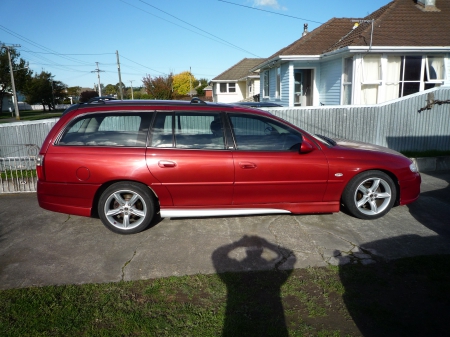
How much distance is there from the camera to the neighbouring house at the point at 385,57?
1327cm

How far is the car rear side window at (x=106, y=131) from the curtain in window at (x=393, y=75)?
11853 millimetres

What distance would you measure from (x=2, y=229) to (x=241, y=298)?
3677 millimetres

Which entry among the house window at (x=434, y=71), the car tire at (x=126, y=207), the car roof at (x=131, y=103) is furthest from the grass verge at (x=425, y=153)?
the car tire at (x=126, y=207)

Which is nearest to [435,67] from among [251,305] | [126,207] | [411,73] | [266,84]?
[411,73]

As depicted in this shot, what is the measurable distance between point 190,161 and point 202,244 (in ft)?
3.39

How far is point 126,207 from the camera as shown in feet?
15.0

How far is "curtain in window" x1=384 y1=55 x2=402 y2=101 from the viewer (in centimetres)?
1356

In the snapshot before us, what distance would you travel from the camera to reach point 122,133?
460cm

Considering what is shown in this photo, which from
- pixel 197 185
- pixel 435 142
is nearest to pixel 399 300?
pixel 197 185

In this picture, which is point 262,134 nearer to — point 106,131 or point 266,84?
point 106,131

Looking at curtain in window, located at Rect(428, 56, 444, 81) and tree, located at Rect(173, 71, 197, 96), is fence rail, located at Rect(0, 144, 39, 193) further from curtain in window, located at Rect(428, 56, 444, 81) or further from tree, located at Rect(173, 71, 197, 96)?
tree, located at Rect(173, 71, 197, 96)

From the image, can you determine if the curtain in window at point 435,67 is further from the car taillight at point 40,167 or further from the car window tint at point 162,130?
the car taillight at point 40,167

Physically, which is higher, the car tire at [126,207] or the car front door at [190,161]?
Result: the car front door at [190,161]

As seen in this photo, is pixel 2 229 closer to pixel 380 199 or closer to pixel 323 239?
pixel 323 239
